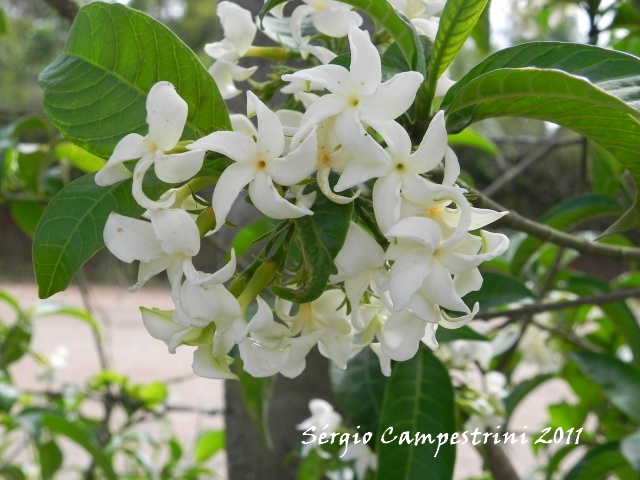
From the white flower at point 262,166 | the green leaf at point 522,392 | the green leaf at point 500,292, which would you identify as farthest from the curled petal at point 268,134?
the green leaf at point 522,392

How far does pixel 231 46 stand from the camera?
522mm

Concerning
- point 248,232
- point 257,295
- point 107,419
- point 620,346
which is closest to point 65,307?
point 107,419

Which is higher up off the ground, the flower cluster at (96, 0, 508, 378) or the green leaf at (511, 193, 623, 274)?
the flower cluster at (96, 0, 508, 378)

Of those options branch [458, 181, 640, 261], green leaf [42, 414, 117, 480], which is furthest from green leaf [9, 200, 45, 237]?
branch [458, 181, 640, 261]

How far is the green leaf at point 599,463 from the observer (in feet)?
3.10

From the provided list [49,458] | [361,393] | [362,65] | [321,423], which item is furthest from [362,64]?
[49,458]

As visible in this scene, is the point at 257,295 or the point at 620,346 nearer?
the point at 257,295

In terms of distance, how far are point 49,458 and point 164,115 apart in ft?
3.91

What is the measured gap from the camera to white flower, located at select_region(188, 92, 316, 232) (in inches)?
13.4

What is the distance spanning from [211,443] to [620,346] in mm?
879

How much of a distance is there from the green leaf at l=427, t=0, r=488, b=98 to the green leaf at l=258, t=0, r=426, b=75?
10 millimetres

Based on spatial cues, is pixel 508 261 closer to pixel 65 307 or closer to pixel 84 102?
pixel 84 102

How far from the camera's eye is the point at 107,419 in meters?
1.42

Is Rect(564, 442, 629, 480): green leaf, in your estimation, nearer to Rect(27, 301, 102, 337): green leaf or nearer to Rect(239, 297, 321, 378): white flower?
Rect(239, 297, 321, 378): white flower
